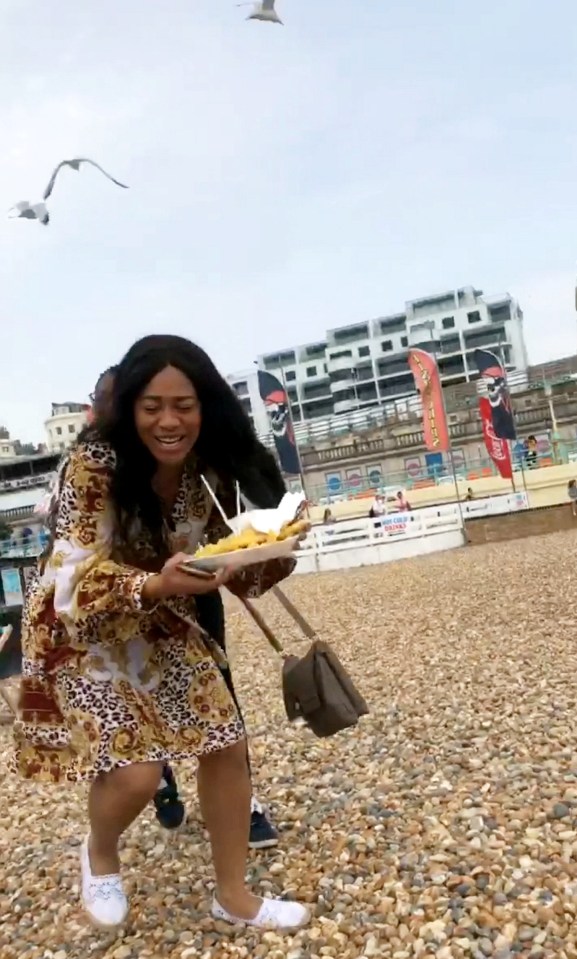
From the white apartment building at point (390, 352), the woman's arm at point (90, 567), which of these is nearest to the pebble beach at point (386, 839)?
the woman's arm at point (90, 567)

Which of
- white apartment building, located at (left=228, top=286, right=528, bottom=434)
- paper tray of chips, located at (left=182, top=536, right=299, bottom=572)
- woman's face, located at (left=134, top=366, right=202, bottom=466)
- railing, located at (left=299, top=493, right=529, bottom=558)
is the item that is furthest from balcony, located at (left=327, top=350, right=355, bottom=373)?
paper tray of chips, located at (left=182, top=536, right=299, bottom=572)

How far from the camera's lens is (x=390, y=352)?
89.4m

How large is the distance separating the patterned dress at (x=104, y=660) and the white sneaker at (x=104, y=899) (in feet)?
1.06

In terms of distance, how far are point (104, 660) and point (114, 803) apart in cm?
36

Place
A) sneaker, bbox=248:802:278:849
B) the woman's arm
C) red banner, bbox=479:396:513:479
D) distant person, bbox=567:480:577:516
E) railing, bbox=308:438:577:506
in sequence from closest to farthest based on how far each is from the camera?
the woman's arm
sneaker, bbox=248:802:278:849
distant person, bbox=567:480:577:516
red banner, bbox=479:396:513:479
railing, bbox=308:438:577:506

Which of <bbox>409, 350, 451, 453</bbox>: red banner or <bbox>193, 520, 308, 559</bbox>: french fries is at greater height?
<bbox>409, 350, 451, 453</bbox>: red banner

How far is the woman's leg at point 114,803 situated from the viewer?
2324mm

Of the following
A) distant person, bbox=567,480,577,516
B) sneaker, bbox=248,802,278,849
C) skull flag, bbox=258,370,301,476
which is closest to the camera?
sneaker, bbox=248,802,278,849

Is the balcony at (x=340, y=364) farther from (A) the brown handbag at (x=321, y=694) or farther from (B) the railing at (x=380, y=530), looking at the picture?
(A) the brown handbag at (x=321, y=694)

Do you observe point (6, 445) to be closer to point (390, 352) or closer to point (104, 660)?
point (390, 352)

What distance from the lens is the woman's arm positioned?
223 cm

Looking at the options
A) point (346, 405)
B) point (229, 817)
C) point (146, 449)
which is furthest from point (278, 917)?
point (346, 405)

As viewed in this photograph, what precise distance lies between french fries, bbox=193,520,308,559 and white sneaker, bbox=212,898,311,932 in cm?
103

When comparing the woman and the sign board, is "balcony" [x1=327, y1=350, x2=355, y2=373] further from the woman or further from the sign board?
the woman
